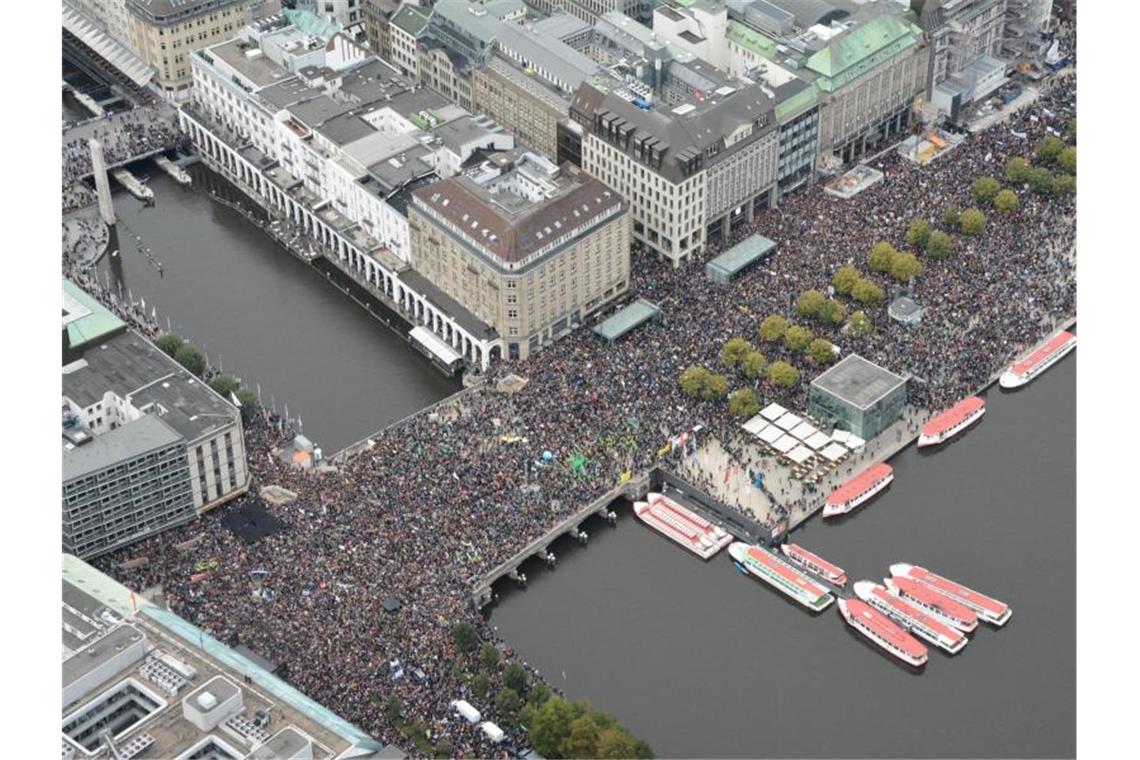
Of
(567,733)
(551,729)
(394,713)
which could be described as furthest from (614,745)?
(394,713)

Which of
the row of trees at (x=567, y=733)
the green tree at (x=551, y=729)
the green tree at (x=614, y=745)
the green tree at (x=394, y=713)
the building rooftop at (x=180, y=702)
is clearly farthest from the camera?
the green tree at (x=394, y=713)

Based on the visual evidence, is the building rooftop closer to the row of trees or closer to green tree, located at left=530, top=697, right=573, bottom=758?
the row of trees

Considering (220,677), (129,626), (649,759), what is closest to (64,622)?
(129,626)

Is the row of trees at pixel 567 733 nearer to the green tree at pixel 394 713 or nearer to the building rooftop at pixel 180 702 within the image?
the green tree at pixel 394 713

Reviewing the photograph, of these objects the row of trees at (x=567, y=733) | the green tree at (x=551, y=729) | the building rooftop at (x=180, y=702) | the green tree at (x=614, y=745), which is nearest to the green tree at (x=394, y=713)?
the row of trees at (x=567, y=733)

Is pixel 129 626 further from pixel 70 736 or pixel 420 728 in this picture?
pixel 420 728

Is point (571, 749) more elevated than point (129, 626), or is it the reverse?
point (129, 626)

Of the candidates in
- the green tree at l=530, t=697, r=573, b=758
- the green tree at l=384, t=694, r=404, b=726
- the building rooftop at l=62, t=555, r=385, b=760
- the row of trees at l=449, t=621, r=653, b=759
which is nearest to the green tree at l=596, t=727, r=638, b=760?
the row of trees at l=449, t=621, r=653, b=759
